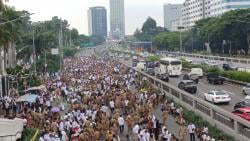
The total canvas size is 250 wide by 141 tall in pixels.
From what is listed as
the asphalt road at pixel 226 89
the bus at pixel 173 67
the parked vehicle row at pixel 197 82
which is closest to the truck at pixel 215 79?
the parked vehicle row at pixel 197 82

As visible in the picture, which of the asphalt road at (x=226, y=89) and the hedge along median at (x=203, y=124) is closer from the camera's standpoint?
the hedge along median at (x=203, y=124)

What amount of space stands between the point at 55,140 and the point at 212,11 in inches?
7004

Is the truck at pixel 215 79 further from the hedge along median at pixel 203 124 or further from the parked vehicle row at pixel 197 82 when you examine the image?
the hedge along median at pixel 203 124

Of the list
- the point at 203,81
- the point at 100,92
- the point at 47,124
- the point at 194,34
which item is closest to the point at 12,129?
the point at 47,124

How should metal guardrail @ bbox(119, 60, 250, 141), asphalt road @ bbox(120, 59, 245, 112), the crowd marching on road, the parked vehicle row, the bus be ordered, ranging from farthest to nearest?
1. the bus
2. asphalt road @ bbox(120, 59, 245, 112)
3. the parked vehicle row
4. metal guardrail @ bbox(119, 60, 250, 141)
5. the crowd marching on road

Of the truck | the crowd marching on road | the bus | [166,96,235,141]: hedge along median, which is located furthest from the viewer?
the bus

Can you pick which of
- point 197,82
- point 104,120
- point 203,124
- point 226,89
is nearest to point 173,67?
point 197,82

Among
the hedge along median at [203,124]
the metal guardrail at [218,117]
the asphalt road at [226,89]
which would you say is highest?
the metal guardrail at [218,117]

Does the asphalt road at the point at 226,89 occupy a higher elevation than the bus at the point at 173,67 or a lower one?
lower

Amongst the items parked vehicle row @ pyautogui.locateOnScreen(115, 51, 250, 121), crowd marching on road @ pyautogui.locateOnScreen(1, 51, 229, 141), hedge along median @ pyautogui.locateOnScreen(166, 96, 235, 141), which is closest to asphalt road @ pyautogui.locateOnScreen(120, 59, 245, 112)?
parked vehicle row @ pyautogui.locateOnScreen(115, 51, 250, 121)

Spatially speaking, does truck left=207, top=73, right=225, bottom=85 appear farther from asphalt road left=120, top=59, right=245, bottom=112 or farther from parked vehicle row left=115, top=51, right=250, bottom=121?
asphalt road left=120, top=59, right=245, bottom=112

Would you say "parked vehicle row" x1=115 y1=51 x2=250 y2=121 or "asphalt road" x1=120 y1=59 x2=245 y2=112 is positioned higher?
"parked vehicle row" x1=115 y1=51 x2=250 y2=121

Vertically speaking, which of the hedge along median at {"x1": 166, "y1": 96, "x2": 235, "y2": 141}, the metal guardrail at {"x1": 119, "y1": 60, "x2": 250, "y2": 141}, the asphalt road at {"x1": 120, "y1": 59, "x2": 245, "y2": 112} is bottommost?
the asphalt road at {"x1": 120, "y1": 59, "x2": 245, "y2": 112}

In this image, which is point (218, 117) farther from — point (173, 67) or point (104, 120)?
point (173, 67)
